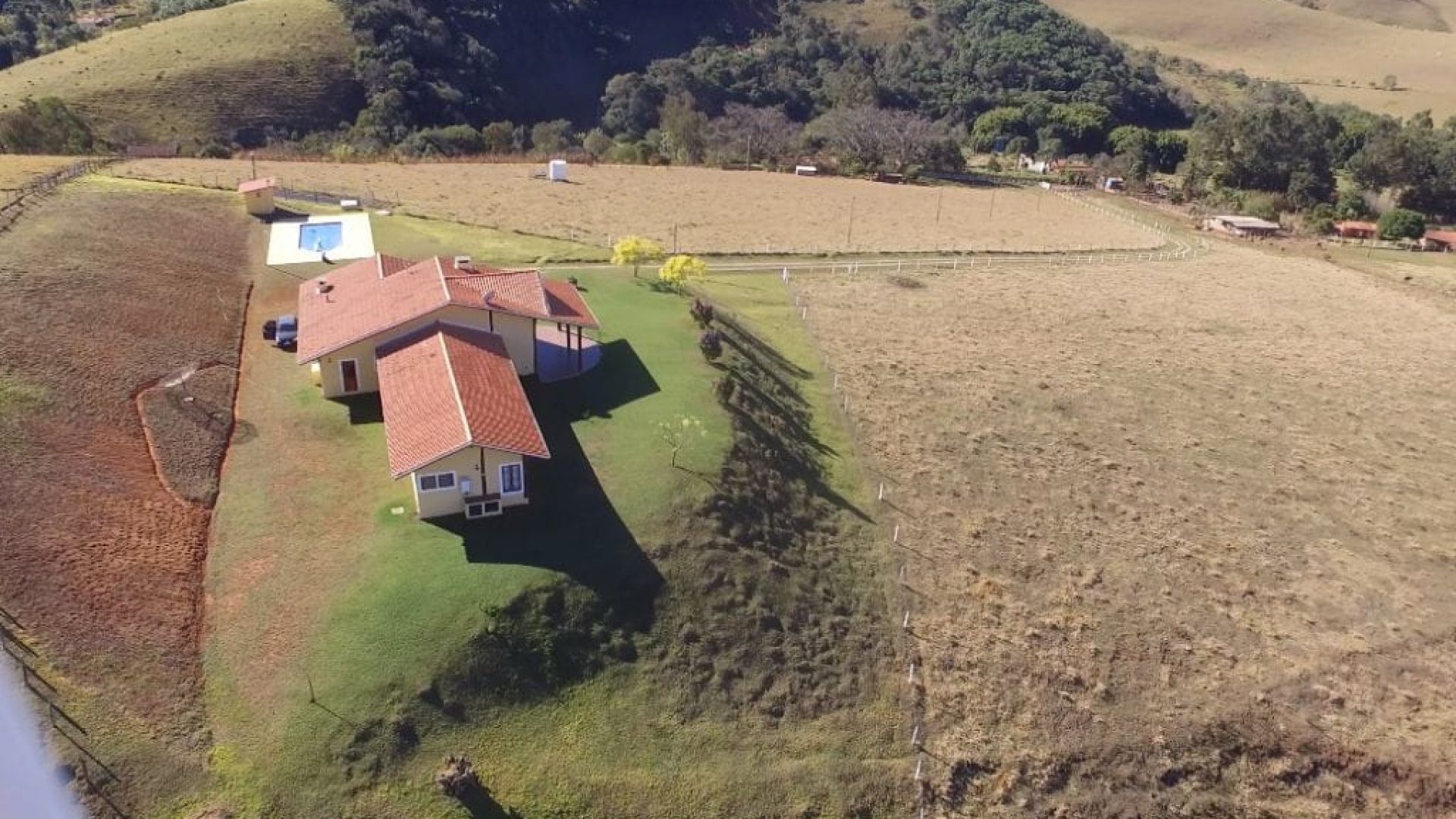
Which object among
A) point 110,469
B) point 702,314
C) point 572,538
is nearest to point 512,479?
point 572,538

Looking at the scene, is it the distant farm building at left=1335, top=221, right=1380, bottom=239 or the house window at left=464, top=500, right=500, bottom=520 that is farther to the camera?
the distant farm building at left=1335, top=221, right=1380, bottom=239

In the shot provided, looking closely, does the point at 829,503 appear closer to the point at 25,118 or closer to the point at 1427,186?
the point at 25,118

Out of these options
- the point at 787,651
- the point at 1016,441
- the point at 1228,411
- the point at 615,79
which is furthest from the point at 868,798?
the point at 615,79

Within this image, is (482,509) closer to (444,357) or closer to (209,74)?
(444,357)

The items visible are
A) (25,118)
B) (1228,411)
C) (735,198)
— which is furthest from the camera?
(735,198)

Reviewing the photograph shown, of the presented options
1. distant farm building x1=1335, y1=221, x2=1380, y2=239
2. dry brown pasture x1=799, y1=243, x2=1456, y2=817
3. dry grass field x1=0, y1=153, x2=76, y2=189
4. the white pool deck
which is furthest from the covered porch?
distant farm building x1=1335, y1=221, x2=1380, y2=239

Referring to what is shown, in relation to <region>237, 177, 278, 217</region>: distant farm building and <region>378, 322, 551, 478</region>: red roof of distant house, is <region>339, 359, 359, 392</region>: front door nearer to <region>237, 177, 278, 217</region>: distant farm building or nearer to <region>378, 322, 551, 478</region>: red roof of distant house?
<region>378, 322, 551, 478</region>: red roof of distant house
